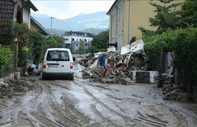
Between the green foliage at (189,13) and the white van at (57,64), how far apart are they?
16171mm

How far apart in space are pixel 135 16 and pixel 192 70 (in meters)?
23.8

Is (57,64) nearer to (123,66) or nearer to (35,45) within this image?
(123,66)

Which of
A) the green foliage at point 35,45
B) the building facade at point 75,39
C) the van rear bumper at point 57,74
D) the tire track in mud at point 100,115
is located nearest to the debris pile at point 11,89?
the van rear bumper at point 57,74

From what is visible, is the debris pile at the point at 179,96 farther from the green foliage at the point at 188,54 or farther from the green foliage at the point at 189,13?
the green foliage at the point at 189,13

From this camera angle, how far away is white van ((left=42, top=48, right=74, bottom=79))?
49.6 ft

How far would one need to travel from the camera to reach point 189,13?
1116 inches

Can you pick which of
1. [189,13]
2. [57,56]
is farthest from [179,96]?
[189,13]

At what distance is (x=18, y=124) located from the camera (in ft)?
18.7

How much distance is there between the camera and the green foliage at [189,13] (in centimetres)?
2665

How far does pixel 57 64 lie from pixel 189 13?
1909cm

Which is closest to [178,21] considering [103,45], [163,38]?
[163,38]

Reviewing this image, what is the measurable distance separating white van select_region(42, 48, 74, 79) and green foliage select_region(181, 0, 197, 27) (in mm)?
16171

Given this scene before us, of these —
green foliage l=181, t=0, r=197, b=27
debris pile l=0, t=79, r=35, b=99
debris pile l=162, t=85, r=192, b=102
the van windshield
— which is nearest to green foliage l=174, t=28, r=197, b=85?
debris pile l=162, t=85, r=192, b=102

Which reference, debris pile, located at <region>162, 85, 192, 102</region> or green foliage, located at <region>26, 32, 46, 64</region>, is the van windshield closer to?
green foliage, located at <region>26, 32, 46, 64</region>
